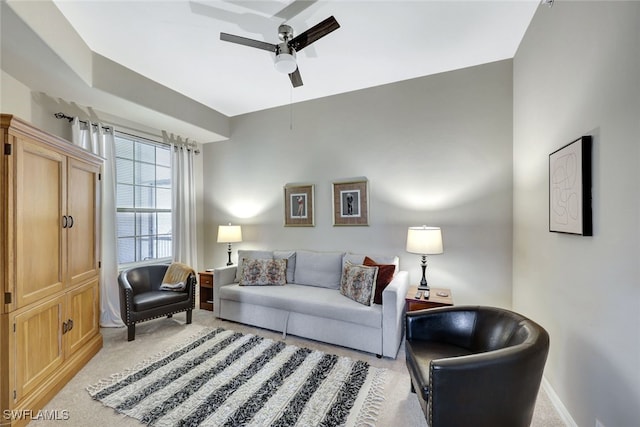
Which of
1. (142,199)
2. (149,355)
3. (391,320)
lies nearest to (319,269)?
(391,320)

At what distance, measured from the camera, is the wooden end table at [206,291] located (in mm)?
3882

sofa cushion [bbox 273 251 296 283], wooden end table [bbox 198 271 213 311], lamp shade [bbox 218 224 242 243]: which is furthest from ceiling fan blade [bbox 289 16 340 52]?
wooden end table [bbox 198 271 213 311]

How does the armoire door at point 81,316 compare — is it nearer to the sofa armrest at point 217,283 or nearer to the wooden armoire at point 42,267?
the wooden armoire at point 42,267

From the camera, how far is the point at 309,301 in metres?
2.88

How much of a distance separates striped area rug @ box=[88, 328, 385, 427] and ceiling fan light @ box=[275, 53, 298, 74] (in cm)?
251

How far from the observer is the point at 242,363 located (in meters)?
2.43

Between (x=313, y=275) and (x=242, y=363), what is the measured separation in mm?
1319

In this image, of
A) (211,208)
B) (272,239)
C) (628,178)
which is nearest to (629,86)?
(628,178)

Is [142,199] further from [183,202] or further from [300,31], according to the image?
[300,31]

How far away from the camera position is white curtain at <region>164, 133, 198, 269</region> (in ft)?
13.7

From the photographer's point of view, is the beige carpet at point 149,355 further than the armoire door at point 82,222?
No

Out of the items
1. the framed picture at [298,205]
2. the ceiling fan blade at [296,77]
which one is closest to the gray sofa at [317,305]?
the framed picture at [298,205]

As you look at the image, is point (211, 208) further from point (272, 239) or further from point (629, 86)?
point (629, 86)

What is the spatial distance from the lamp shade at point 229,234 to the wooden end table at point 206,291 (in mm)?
525
